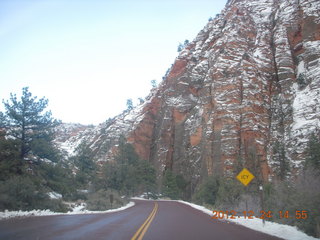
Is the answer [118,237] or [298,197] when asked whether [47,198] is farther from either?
[298,197]

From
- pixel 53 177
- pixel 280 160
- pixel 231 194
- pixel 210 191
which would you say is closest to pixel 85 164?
pixel 210 191

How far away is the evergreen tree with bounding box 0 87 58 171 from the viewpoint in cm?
2098

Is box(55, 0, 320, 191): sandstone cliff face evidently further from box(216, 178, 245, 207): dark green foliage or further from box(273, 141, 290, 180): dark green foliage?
box(216, 178, 245, 207): dark green foliage

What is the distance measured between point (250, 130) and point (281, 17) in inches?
1047

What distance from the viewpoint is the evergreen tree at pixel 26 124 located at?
21.0 meters

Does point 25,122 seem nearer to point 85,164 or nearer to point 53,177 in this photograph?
point 53,177

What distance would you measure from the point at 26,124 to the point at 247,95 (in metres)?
37.1

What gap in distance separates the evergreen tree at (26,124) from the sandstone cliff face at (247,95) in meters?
23.7

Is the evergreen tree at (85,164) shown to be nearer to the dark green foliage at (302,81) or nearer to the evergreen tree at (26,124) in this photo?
the evergreen tree at (26,124)

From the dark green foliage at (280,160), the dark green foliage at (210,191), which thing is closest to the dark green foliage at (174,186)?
the dark green foliage at (210,191)

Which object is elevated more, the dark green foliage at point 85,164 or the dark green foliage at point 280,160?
the dark green foliage at point 280,160

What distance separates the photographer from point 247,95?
48.2 meters

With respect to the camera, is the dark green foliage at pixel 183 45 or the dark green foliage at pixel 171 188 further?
the dark green foliage at pixel 183 45

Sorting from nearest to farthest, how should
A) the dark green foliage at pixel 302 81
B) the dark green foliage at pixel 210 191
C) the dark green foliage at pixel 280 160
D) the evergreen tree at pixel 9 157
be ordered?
1. the evergreen tree at pixel 9 157
2. the dark green foliage at pixel 210 191
3. the dark green foliage at pixel 280 160
4. the dark green foliage at pixel 302 81
